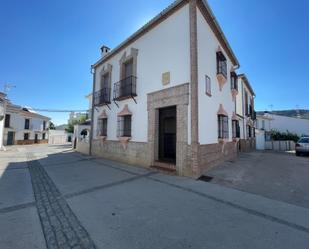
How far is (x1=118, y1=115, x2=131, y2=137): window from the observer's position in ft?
30.4

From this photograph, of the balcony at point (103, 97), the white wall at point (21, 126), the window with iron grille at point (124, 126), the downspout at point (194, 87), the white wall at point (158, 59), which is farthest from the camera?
the white wall at point (21, 126)

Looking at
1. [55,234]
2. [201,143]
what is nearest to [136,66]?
[201,143]

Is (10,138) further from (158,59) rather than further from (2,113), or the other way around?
(158,59)

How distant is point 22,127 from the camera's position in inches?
1196

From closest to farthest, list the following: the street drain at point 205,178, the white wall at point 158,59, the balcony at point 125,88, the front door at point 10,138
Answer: the street drain at point 205,178 → the white wall at point 158,59 → the balcony at point 125,88 → the front door at point 10,138

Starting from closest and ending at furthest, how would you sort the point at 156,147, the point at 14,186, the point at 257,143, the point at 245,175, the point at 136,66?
the point at 14,186 < the point at 245,175 < the point at 156,147 < the point at 136,66 < the point at 257,143

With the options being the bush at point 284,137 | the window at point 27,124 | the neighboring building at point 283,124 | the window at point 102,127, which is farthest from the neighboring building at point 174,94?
the window at point 27,124

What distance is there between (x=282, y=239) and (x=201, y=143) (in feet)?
13.3

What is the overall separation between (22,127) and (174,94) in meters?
34.5

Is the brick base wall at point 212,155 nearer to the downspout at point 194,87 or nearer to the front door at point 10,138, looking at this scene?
the downspout at point 194,87

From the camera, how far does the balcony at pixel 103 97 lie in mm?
11034

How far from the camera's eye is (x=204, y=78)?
7.05 metres

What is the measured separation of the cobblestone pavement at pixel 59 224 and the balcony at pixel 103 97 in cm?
721

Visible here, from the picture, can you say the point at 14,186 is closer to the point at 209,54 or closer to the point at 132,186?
the point at 132,186
